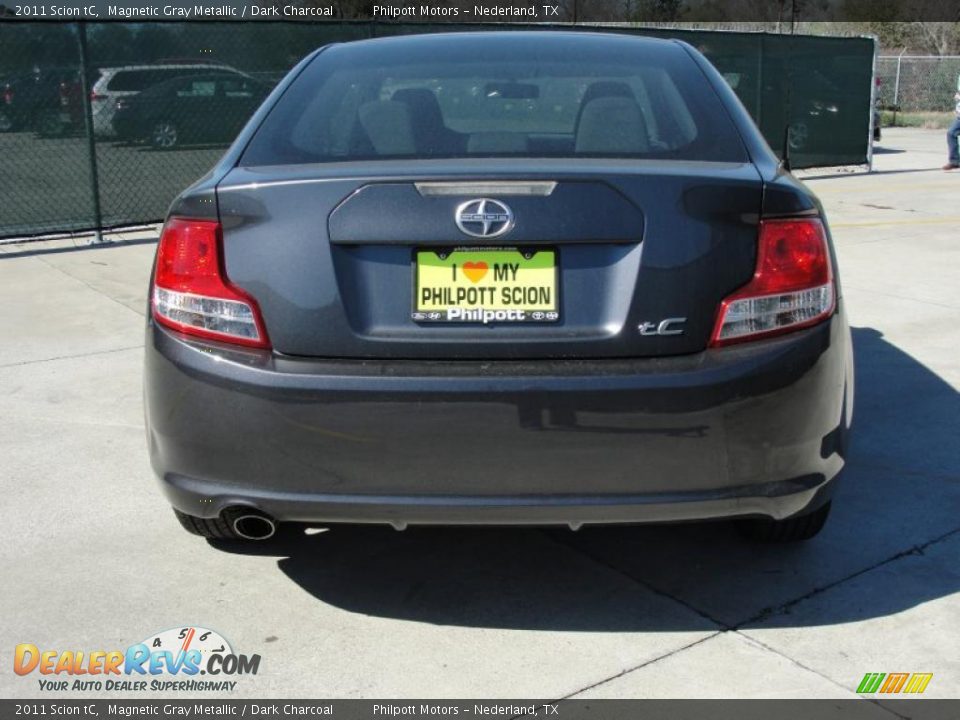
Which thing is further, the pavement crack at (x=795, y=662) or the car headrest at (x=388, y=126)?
the car headrest at (x=388, y=126)

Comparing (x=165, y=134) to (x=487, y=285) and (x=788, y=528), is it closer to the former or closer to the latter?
(x=788, y=528)

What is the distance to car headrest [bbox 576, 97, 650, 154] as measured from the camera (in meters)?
3.31

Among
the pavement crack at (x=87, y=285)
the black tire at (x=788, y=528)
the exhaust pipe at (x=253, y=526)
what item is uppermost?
the exhaust pipe at (x=253, y=526)

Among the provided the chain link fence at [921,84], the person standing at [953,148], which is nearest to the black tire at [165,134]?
the person standing at [953,148]

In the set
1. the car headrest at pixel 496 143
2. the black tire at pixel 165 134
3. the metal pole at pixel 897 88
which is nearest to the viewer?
the car headrest at pixel 496 143

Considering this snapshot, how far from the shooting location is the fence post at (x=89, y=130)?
10.1 meters

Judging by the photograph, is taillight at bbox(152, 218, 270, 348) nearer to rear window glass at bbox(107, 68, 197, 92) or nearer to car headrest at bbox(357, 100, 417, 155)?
car headrest at bbox(357, 100, 417, 155)

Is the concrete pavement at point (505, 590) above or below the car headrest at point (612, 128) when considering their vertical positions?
below

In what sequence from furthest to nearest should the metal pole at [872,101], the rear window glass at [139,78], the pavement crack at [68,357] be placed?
the metal pole at [872,101], the rear window glass at [139,78], the pavement crack at [68,357]

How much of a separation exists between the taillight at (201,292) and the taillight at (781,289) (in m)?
1.16

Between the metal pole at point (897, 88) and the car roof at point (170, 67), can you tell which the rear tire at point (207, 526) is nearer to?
the car roof at point (170, 67)

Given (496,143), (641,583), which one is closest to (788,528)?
(641,583)

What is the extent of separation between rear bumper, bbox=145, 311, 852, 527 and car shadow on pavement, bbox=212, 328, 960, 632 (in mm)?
496
